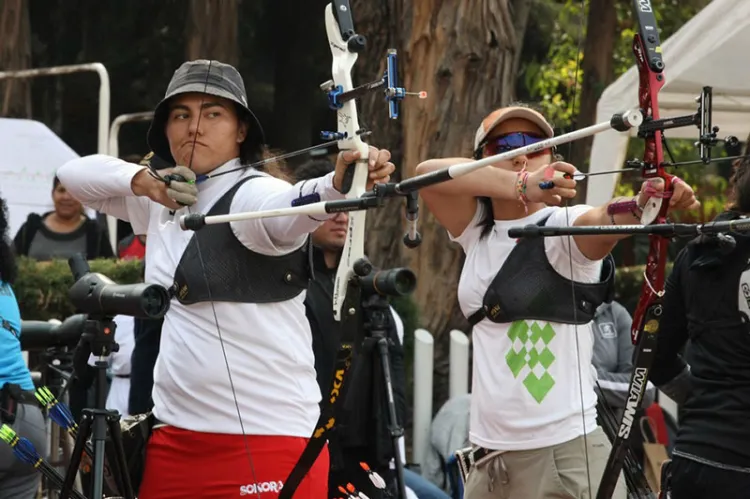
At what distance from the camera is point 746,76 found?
5230 mm

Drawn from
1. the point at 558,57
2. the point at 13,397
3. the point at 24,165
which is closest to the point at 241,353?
the point at 13,397

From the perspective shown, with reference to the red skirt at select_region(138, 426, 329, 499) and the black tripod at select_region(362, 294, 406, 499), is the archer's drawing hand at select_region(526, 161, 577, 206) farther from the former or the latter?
the black tripod at select_region(362, 294, 406, 499)

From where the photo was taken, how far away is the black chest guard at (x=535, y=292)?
2951 mm

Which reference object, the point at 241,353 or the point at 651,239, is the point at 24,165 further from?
the point at 651,239

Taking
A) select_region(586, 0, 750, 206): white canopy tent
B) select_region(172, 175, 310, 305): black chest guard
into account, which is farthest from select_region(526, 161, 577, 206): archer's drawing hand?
select_region(586, 0, 750, 206): white canopy tent

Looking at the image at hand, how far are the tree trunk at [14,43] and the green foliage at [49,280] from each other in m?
3.43

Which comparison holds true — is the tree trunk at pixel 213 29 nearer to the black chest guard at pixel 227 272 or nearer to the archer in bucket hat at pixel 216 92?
the archer in bucket hat at pixel 216 92

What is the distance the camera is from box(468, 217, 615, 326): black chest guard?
2.95 metres

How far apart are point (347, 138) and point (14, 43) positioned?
747 cm

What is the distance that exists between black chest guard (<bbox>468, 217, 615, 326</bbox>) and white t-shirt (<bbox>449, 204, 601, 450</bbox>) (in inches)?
0.7

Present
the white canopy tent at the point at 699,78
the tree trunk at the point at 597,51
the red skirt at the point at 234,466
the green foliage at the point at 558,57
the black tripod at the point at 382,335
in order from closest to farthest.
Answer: the red skirt at the point at 234,466 < the black tripod at the point at 382,335 < the white canopy tent at the point at 699,78 < the tree trunk at the point at 597,51 < the green foliage at the point at 558,57

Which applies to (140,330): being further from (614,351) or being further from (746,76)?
(746,76)

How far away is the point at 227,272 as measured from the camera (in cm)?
279

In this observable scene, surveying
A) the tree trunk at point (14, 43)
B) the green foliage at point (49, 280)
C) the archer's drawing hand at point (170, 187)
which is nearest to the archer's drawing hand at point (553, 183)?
the archer's drawing hand at point (170, 187)
